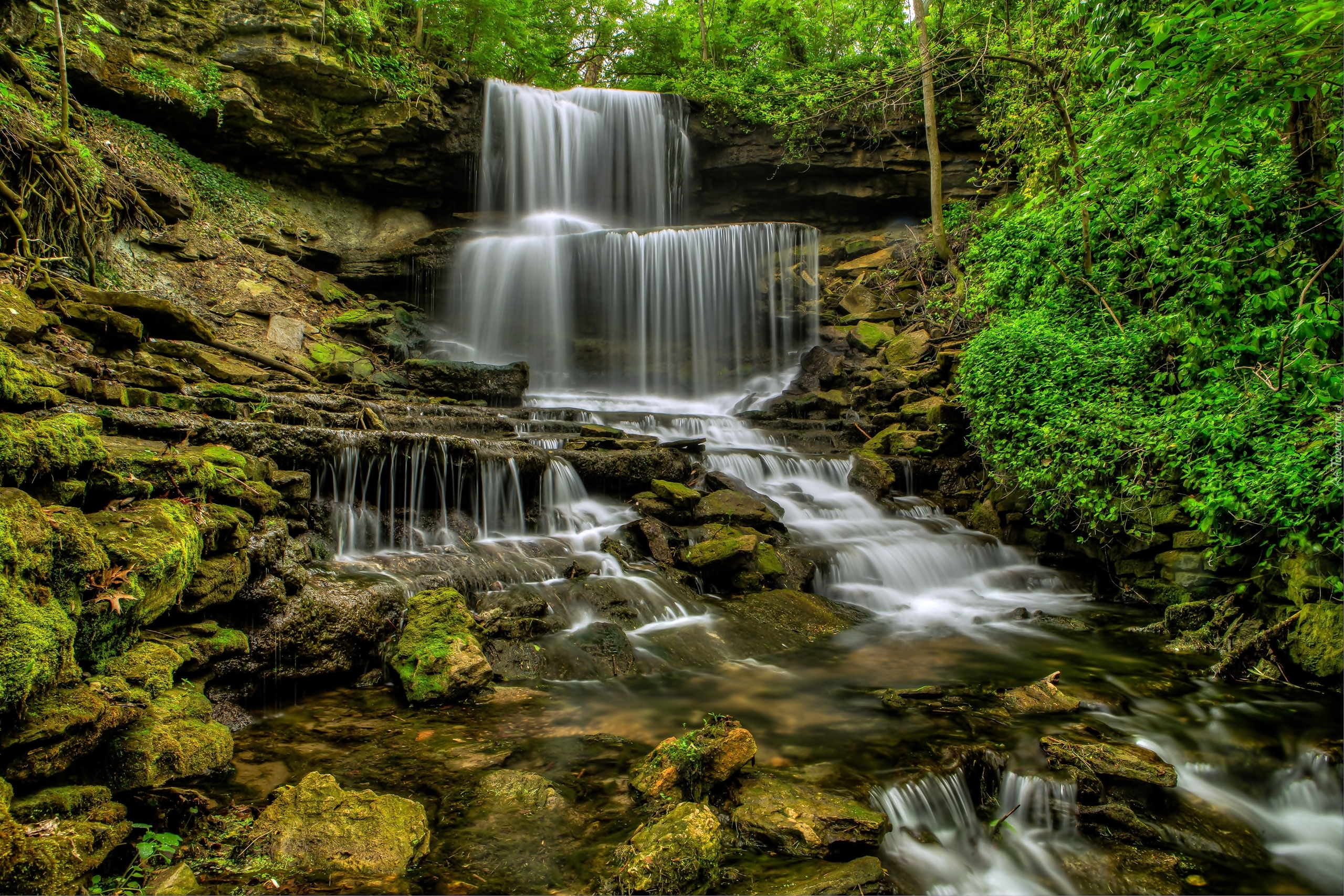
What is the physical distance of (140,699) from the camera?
9.41 ft

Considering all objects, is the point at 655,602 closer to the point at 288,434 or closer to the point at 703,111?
the point at 288,434

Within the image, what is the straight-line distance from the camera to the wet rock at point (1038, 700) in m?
4.49

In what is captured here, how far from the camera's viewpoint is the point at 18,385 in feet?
12.6

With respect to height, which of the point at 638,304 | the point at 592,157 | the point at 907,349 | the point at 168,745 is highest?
the point at 592,157

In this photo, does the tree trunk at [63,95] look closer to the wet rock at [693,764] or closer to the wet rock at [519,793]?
the wet rock at [519,793]

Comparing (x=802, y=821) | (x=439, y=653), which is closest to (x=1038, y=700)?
(x=802, y=821)

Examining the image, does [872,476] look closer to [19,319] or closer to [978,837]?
[978,837]

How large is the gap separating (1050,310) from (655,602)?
7.34 meters

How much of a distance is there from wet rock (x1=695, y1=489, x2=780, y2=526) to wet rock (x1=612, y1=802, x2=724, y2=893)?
5.92m

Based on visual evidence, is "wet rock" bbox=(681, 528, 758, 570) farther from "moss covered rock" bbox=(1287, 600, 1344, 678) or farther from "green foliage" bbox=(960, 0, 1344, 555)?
"moss covered rock" bbox=(1287, 600, 1344, 678)

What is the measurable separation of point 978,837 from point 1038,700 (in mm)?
1651

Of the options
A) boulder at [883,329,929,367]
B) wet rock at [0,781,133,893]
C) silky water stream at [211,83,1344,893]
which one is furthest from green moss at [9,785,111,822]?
boulder at [883,329,929,367]

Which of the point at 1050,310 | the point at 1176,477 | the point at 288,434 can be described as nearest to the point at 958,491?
the point at 1050,310

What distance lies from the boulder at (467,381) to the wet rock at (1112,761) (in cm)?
1165
